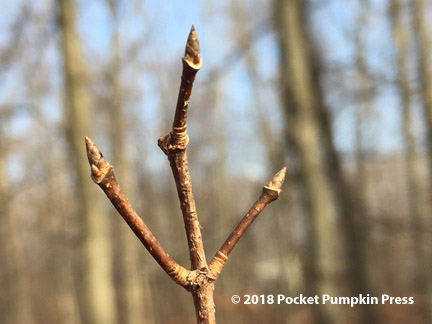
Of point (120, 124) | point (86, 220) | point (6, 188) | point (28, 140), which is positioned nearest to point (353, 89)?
point (86, 220)

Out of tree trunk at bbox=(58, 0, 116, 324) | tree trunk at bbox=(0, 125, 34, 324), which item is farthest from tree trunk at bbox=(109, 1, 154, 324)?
tree trunk at bbox=(58, 0, 116, 324)

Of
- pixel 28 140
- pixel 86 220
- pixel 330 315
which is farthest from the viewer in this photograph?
pixel 28 140

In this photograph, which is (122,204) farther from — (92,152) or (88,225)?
(88,225)

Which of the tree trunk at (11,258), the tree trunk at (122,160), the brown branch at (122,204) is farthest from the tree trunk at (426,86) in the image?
the tree trunk at (11,258)

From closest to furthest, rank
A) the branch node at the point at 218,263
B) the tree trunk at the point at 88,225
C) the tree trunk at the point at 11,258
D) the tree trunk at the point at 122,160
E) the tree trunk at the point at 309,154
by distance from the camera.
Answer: the branch node at the point at 218,263 → the tree trunk at the point at 309,154 → the tree trunk at the point at 88,225 → the tree trunk at the point at 122,160 → the tree trunk at the point at 11,258

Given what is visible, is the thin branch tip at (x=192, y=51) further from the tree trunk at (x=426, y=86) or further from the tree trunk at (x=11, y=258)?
the tree trunk at (x=11, y=258)

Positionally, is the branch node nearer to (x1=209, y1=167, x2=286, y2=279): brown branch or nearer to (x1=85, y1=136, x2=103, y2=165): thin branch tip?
(x1=209, y1=167, x2=286, y2=279): brown branch

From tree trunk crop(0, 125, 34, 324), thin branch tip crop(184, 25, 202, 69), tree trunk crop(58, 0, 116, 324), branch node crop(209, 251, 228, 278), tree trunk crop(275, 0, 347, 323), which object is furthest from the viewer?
tree trunk crop(0, 125, 34, 324)

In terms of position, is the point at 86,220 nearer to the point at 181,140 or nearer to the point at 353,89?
the point at 353,89
